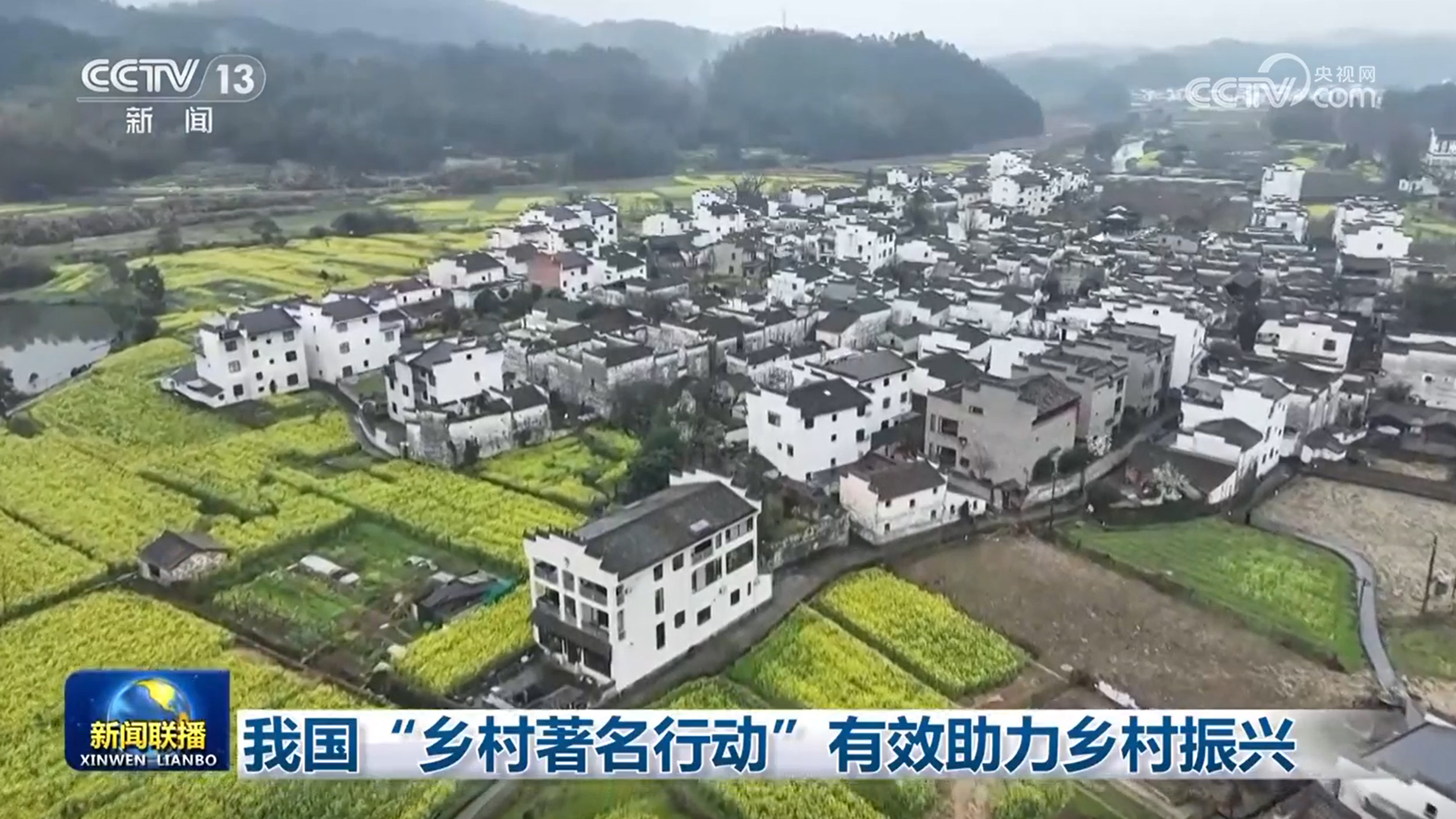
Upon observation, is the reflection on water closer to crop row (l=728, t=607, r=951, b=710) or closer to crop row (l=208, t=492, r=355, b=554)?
crop row (l=208, t=492, r=355, b=554)


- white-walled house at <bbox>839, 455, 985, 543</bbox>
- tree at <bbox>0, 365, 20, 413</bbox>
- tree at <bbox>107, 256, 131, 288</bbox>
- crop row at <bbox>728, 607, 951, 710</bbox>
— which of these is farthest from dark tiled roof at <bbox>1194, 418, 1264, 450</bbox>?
tree at <bbox>107, 256, 131, 288</bbox>

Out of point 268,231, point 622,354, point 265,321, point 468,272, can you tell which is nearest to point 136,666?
point 622,354

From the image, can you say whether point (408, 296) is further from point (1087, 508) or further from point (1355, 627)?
point (1355, 627)

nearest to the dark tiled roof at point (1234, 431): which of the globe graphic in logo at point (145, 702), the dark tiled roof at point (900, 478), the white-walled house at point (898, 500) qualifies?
the white-walled house at point (898, 500)

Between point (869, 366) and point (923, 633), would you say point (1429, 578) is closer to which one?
point (923, 633)

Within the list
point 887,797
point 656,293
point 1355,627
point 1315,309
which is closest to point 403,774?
point 887,797
